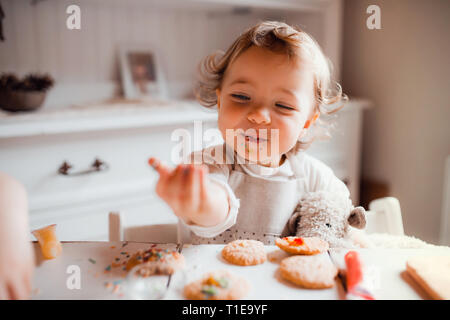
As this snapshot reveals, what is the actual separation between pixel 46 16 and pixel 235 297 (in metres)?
0.98

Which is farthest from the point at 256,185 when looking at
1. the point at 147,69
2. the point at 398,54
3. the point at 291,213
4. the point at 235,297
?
the point at 147,69

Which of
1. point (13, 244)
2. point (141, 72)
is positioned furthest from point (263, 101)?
point (141, 72)

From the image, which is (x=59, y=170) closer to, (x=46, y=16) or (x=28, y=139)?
(x=28, y=139)

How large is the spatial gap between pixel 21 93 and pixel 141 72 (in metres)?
0.40

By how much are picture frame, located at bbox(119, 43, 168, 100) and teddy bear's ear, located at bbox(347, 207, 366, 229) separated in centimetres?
80

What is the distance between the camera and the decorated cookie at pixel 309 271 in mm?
289

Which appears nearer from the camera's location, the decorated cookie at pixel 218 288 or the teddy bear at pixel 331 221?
the decorated cookie at pixel 218 288

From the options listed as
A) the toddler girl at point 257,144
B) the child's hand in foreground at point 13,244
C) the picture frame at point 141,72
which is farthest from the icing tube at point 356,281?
the picture frame at point 141,72

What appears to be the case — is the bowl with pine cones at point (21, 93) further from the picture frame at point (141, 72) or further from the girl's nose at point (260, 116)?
the girl's nose at point (260, 116)

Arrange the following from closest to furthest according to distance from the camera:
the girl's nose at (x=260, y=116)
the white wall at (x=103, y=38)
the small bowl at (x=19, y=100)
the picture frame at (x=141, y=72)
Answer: the girl's nose at (x=260, y=116), the small bowl at (x=19, y=100), the white wall at (x=103, y=38), the picture frame at (x=141, y=72)

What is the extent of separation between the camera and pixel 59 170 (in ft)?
2.62

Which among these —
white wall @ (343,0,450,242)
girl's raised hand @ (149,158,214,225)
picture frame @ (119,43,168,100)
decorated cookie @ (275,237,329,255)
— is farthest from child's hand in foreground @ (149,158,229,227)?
picture frame @ (119,43,168,100)

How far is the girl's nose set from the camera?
35 cm

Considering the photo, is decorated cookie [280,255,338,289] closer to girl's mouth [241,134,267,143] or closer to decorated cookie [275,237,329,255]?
decorated cookie [275,237,329,255]
